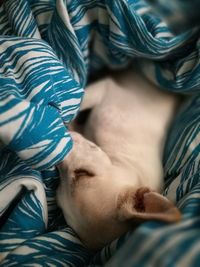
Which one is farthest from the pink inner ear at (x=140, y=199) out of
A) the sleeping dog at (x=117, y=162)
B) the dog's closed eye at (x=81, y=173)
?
the dog's closed eye at (x=81, y=173)

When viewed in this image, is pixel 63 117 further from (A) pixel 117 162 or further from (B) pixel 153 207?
(B) pixel 153 207

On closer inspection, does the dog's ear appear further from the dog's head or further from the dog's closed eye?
the dog's closed eye

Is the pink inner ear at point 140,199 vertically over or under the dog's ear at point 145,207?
under

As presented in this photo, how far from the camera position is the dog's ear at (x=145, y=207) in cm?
66

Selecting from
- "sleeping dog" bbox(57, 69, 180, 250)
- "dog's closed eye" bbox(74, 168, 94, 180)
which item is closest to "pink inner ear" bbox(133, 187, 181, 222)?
"sleeping dog" bbox(57, 69, 180, 250)

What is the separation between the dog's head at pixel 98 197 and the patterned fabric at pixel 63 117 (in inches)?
1.7

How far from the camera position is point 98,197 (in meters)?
0.86

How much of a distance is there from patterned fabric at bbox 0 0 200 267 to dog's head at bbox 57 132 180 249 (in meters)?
0.04

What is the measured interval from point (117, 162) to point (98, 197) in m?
0.16

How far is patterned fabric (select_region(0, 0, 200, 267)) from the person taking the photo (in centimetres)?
75

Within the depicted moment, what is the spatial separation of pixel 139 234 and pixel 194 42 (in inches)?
29.7

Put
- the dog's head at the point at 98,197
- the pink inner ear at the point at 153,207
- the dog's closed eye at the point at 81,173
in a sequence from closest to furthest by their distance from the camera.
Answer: the pink inner ear at the point at 153,207 < the dog's head at the point at 98,197 < the dog's closed eye at the point at 81,173

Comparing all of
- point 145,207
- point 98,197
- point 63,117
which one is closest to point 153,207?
point 145,207

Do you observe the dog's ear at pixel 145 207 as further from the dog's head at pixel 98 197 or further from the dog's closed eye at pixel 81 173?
the dog's closed eye at pixel 81 173
